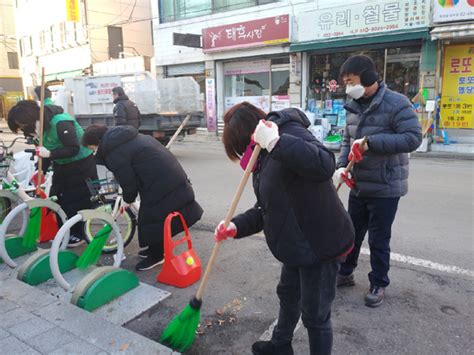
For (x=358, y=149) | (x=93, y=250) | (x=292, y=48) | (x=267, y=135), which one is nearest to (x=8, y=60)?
(x=292, y=48)

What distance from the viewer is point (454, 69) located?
35.4 feet

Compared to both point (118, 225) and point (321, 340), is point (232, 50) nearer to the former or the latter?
point (118, 225)

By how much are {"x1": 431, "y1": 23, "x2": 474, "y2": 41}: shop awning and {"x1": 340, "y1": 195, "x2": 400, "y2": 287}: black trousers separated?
29.0 feet

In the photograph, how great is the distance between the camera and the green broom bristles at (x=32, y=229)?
393 cm

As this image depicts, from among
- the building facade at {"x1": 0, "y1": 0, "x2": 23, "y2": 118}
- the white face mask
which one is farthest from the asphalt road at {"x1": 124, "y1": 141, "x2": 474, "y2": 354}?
the building facade at {"x1": 0, "y1": 0, "x2": 23, "y2": 118}

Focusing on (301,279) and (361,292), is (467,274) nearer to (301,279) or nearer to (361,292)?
(361,292)


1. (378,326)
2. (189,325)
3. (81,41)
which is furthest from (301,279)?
(81,41)

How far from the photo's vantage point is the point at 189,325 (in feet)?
8.16

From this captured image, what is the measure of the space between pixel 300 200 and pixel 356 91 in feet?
4.26

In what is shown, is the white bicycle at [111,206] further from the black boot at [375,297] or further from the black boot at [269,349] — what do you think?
the black boot at [375,297]

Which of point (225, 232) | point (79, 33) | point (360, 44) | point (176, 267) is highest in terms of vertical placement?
point (79, 33)

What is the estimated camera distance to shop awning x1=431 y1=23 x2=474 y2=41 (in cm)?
957

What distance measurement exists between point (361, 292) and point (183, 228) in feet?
5.49

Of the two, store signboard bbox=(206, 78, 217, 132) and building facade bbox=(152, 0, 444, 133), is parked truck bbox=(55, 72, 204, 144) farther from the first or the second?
store signboard bbox=(206, 78, 217, 132)
